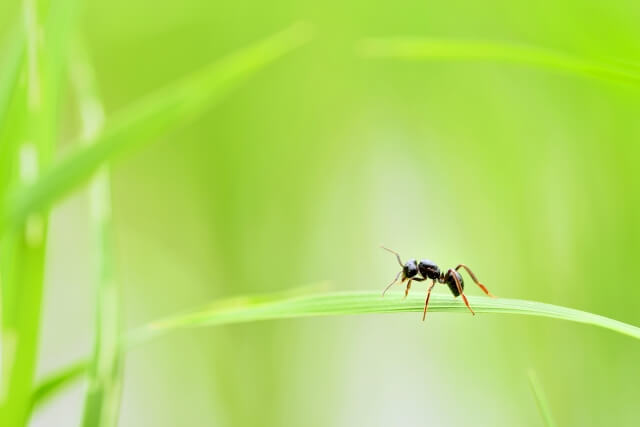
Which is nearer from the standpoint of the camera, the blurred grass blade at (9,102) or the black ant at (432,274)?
the blurred grass blade at (9,102)

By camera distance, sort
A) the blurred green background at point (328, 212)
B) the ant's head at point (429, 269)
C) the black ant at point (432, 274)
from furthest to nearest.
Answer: the blurred green background at point (328, 212) → the ant's head at point (429, 269) → the black ant at point (432, 274)

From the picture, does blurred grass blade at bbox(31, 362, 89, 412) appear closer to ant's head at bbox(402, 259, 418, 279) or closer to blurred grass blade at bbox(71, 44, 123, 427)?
blurred grass blade at bbox(71, 44, 123, 427)

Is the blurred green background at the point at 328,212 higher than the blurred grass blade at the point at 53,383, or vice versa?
the blurred green background at the point at 328,212

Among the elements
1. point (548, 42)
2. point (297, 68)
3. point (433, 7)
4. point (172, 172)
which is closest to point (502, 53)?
point (548, 42)

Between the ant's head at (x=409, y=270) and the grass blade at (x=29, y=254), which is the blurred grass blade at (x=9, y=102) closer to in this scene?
the grass blade at (x=29, y=254)

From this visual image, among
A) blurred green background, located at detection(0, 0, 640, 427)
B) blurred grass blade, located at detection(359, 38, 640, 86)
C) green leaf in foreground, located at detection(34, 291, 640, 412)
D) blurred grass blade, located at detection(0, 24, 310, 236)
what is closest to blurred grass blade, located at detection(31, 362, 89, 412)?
green leaf in foreground, located at detection(34, 291, 640, 412)

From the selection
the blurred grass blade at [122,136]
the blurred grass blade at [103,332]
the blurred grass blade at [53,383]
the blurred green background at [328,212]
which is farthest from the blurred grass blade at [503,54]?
the blurred green background at [328,212]
